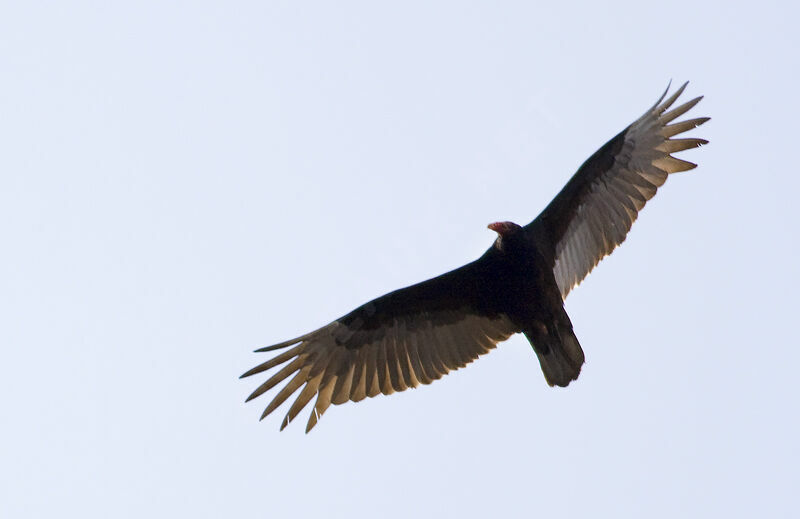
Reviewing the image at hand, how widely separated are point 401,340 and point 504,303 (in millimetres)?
787

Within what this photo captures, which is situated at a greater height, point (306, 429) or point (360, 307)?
point (360, 307)

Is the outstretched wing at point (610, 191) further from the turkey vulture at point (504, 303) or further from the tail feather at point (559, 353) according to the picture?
the tail feather at point (559, 353)

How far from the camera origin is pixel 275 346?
8328 mm

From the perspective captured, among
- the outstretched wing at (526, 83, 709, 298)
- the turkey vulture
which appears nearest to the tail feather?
the turkey vulture

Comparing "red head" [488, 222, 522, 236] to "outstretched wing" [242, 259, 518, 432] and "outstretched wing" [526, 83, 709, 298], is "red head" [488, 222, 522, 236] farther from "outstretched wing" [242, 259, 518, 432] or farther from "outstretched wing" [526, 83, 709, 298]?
"outstretched wing" [242, 259, 518, 432]

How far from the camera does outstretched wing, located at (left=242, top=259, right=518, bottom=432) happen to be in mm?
8594

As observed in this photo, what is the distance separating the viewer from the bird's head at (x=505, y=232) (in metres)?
8.14

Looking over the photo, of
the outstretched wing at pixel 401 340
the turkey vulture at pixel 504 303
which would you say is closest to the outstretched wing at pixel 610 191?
the turkey vulture at pixel 504 303

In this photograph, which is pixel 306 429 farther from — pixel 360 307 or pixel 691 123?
pixel 691 123

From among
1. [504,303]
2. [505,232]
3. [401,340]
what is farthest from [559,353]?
[401,340]

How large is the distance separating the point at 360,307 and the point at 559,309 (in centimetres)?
139

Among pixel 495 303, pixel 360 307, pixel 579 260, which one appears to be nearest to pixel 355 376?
pixel 360 307

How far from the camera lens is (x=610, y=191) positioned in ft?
27.8

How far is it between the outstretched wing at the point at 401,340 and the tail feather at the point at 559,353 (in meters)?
0.37
